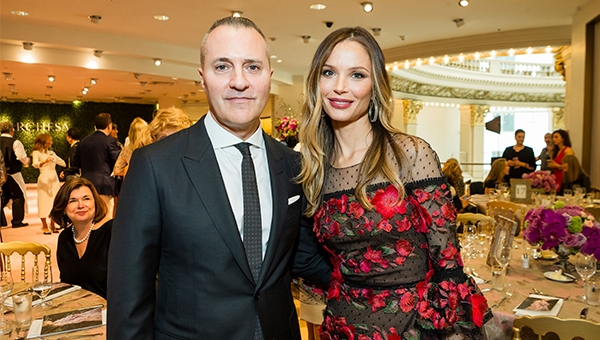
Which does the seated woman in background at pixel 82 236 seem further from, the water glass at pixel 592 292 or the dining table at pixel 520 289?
the water glass at pixel 592 292

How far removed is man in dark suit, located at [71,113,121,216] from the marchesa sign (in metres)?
12.6

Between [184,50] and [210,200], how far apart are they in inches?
351

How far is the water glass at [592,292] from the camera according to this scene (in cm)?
222

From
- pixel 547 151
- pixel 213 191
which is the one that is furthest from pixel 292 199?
pixel 547 151

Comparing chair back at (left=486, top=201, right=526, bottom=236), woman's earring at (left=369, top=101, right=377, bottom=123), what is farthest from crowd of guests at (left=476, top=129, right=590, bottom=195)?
woman's earring at (left=369, top=101, right=377, bottom=123)

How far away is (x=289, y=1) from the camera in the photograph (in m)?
6.23

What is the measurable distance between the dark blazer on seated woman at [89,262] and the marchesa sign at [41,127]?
16953 millimetres

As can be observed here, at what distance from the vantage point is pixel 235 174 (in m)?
1.38

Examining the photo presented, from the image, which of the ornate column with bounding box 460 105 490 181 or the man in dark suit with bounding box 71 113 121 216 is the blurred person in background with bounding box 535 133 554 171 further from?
the ornate column with bounding box 460 105 490 181

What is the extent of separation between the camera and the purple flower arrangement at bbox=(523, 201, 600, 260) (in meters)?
2.58

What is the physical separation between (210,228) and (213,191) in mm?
110

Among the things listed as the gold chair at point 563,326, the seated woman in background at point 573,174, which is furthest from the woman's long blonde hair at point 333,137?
the seated woman in background at point 573,174

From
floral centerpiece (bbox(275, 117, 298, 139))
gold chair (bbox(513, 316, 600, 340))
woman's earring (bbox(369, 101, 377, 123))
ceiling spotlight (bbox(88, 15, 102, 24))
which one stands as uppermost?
ceiling spotlight (bbox(88, 15, 102, 24))

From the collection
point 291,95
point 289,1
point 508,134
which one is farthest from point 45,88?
point 508,134
